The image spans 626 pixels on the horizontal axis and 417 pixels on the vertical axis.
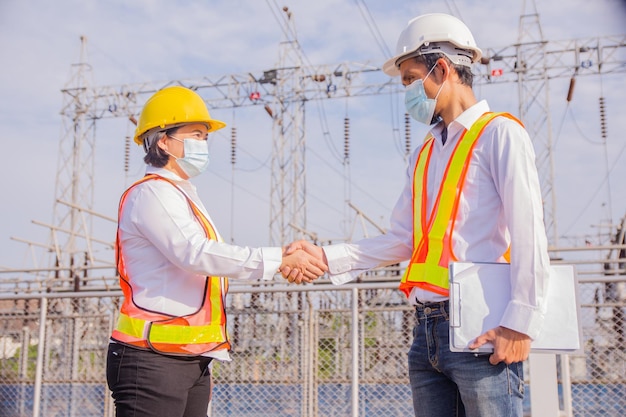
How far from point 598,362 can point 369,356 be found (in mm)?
2508

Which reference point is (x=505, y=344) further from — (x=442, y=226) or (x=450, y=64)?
(x=450, y=64)

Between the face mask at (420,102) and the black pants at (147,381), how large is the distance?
4.30 ft

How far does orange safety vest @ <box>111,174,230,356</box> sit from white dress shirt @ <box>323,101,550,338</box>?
0.90 meters

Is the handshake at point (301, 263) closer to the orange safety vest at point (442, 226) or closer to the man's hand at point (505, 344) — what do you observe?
the orange safety vest at point (442, 226)

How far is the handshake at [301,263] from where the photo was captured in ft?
9.81

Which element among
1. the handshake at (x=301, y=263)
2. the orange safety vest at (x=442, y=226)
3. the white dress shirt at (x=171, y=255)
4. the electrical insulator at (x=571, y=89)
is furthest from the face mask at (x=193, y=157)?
the electrical insulator at (x=571, y=89)

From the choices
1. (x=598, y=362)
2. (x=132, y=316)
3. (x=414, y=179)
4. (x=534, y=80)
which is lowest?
(x=598, y=362)

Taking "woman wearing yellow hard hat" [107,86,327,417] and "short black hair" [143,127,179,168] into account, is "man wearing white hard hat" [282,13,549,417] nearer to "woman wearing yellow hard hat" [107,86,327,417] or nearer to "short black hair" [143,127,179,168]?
"woman wearing yellow hard hat" [107,86,327,417]

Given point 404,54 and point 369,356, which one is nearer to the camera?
point 404,54

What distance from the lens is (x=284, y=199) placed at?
1017 inches

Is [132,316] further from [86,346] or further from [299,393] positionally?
[86,346]

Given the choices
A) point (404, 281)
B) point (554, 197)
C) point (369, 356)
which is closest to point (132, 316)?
point (404, 281)

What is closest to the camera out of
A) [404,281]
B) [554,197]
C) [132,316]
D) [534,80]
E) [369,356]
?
[404,281]

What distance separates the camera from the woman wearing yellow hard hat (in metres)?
2.67
